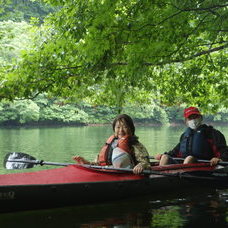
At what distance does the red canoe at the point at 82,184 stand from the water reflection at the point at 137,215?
0.46 ft

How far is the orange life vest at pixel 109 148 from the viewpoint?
282 inches

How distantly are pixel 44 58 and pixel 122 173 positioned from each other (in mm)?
3170

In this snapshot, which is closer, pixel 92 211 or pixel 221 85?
pixel 92 211

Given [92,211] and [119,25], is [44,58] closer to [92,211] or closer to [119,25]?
[119,25]

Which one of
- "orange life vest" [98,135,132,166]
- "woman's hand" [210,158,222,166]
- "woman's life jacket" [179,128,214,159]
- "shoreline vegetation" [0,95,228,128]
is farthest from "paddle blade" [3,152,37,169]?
"shoreline vegetation" [0,95,228,128]

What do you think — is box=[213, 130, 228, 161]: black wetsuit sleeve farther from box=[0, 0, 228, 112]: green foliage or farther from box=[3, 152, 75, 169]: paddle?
box=[3, 152, 75, 169]: paddle

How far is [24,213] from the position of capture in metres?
6.53

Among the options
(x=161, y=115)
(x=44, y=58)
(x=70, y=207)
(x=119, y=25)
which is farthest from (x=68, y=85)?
(x=161, y=115)

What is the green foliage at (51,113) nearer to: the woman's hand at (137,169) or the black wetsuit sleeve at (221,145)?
the black wetsuit sleeve at (221,145)

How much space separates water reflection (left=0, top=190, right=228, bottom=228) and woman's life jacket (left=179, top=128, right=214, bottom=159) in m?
1.24

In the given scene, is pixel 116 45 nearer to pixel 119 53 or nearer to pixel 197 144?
pixel 119 53

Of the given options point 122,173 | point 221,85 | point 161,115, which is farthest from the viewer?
point 161,115

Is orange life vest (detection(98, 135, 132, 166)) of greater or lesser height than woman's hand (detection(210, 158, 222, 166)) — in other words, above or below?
above

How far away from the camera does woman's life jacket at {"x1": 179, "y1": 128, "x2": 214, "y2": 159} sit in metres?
8.73
